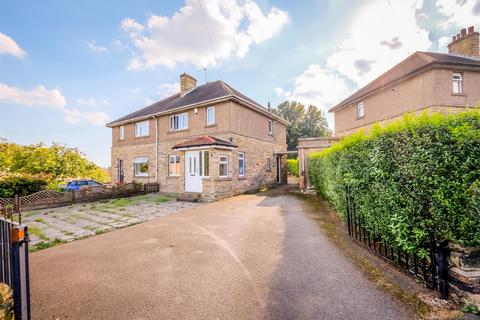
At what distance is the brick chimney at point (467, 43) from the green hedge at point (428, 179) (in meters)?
21.2

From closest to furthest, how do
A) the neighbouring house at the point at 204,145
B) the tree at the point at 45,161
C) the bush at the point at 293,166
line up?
the neighbouring house at the point at 204,145
the tree at the point at 45,161
the bush at the point at 293,166

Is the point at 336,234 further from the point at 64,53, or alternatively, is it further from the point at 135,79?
the point at 64,53

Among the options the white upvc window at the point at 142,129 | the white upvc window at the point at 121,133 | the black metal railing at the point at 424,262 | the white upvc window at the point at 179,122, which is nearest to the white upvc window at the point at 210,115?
the white upvc window at the point at 179,122

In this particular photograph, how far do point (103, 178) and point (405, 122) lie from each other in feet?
103

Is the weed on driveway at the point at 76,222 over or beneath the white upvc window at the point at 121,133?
beneath

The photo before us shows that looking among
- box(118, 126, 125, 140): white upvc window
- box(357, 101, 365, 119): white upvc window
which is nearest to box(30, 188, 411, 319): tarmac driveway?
box(118, 126, 125, 140): white upvc window

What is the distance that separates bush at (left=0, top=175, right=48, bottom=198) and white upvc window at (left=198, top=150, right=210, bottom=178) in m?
9.41

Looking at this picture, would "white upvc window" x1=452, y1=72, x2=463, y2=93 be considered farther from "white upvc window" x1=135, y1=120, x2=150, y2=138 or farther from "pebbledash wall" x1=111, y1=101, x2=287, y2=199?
"white upvc window" x1=135, y1=120, x2=150, y2=138

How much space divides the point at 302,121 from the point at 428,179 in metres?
38.3

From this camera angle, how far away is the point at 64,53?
10641 mm

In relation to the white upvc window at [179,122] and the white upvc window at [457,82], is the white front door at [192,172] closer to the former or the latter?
the white upvc window at [179,122]

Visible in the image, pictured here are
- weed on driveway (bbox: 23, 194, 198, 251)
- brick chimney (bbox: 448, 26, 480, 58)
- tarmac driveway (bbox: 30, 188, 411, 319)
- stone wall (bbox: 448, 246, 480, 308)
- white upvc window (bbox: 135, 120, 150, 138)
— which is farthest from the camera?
white upvc window (bbox: 135, 120, 150, 138)

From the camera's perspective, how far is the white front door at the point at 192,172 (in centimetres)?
1298

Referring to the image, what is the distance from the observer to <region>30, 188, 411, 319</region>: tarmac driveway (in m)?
2.65
